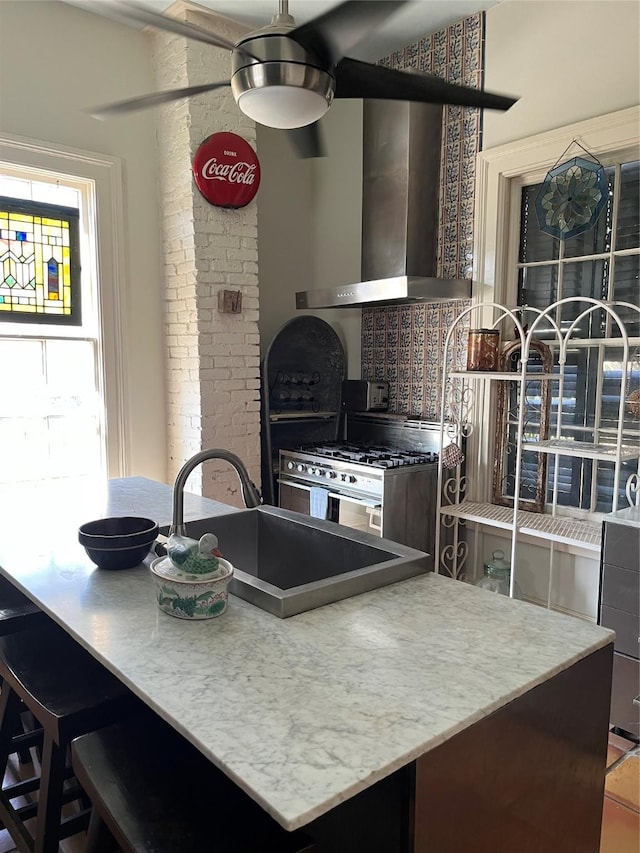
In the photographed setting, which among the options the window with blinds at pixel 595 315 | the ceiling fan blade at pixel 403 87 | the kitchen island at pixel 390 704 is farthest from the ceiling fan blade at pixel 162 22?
the window with blinds at pixel 595 315

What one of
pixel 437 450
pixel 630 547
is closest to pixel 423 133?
pixel 437 450

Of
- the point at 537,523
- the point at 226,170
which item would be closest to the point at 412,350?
the point at 537,523

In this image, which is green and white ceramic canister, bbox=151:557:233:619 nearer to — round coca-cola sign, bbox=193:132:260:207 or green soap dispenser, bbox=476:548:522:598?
green soap dispenser, bbox=476:548:522:598

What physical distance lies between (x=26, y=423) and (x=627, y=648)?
125 inches

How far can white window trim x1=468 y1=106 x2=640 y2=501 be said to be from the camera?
3.21 metres

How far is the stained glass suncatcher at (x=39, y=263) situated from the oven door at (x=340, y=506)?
5.43 feet

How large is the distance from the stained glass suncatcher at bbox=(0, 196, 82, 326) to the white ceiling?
1.27 metres

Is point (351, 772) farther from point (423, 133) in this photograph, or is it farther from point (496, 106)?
point (423, 133)

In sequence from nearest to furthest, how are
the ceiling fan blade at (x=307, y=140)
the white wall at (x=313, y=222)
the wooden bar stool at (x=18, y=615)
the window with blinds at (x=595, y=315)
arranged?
→ 1. the wooden bar stool at (x=18, y=615)
2. the ceiling fan blade at (x=307, y=140)
3. the window with blinds at (x=595, y=315)
4. the white wall at (x=313, y=222)

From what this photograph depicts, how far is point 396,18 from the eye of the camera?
10.6ft

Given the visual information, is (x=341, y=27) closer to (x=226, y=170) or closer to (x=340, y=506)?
(x=226, y=170)

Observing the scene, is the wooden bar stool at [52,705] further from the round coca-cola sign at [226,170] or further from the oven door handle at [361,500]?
the round coca-cola sign at [226,170]

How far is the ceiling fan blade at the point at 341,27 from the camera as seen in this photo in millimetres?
1421

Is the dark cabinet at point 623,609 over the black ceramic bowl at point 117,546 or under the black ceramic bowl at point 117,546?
under
